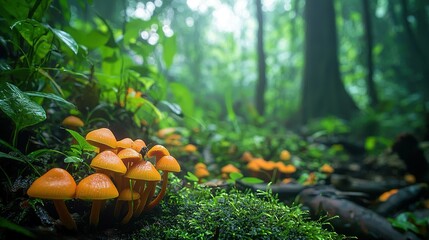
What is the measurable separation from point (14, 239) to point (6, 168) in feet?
2.42

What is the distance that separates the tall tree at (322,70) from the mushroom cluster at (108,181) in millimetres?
8110

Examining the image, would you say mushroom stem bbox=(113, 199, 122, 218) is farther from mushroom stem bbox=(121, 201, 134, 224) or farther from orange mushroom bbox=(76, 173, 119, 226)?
orange mushroom bbox=(76, 173, 119, 226)

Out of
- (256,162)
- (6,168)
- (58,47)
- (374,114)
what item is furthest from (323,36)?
(6,168)

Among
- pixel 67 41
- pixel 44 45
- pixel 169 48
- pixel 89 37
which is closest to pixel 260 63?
pixel 169 48

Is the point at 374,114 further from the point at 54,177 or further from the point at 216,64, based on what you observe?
the point at 216,64

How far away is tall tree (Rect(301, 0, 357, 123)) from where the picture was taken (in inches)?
349

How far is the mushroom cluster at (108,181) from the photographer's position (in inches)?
52.6

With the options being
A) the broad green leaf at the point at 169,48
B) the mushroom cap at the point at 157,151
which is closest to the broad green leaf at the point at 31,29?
the mushroom cap at the point at 157,151

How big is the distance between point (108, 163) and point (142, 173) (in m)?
0.19

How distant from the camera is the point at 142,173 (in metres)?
1.55

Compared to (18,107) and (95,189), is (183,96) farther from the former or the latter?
(95,189)

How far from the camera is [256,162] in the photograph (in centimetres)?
322

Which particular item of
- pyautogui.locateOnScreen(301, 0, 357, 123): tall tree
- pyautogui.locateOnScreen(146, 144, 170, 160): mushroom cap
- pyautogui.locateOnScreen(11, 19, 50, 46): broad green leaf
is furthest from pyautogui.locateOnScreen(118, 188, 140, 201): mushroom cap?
pyautogui.locateOnScreen(301, 0, 357, 123): tall tree

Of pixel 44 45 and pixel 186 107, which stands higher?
pixel 44 45
